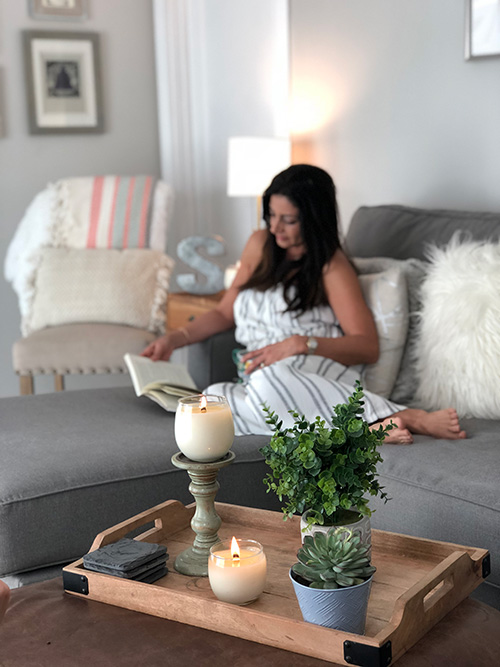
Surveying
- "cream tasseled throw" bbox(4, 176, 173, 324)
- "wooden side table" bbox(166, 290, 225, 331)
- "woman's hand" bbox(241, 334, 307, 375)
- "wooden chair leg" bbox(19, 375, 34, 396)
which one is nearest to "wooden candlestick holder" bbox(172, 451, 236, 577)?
"woman's hand" bbox(241, 334, 307, 375)

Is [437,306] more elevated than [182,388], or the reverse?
[437,306]

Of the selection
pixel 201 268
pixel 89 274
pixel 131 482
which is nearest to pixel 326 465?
pixel 131 482

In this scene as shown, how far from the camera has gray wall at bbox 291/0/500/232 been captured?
2.46 meters

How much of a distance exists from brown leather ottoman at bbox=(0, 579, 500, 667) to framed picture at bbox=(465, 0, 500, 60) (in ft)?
5.77

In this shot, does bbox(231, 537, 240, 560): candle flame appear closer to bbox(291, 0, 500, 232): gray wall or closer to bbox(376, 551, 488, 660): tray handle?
bbox(376, 551, 488, 660): tray handle

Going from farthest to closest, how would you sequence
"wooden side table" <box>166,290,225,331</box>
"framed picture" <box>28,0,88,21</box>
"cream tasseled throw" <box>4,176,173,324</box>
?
"framed picture" <box>28,0,88,21</box>, "cream tasseled throw" <box>4,176,173,324</box>, "wooden side table" <box>166,290,225,331</box>

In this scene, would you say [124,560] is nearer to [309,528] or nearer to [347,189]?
[309,528]

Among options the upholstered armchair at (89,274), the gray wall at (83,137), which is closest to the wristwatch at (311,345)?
the upholstered armchair at (89,274)

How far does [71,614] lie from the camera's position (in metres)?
1.11

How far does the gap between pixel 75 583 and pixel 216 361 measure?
1.11 m

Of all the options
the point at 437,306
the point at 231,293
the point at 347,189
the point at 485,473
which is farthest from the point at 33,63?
the point at 485,473

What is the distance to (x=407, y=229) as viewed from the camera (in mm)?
2258

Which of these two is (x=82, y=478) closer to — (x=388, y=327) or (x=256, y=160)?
(x=388, y=327)

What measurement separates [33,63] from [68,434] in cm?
229
